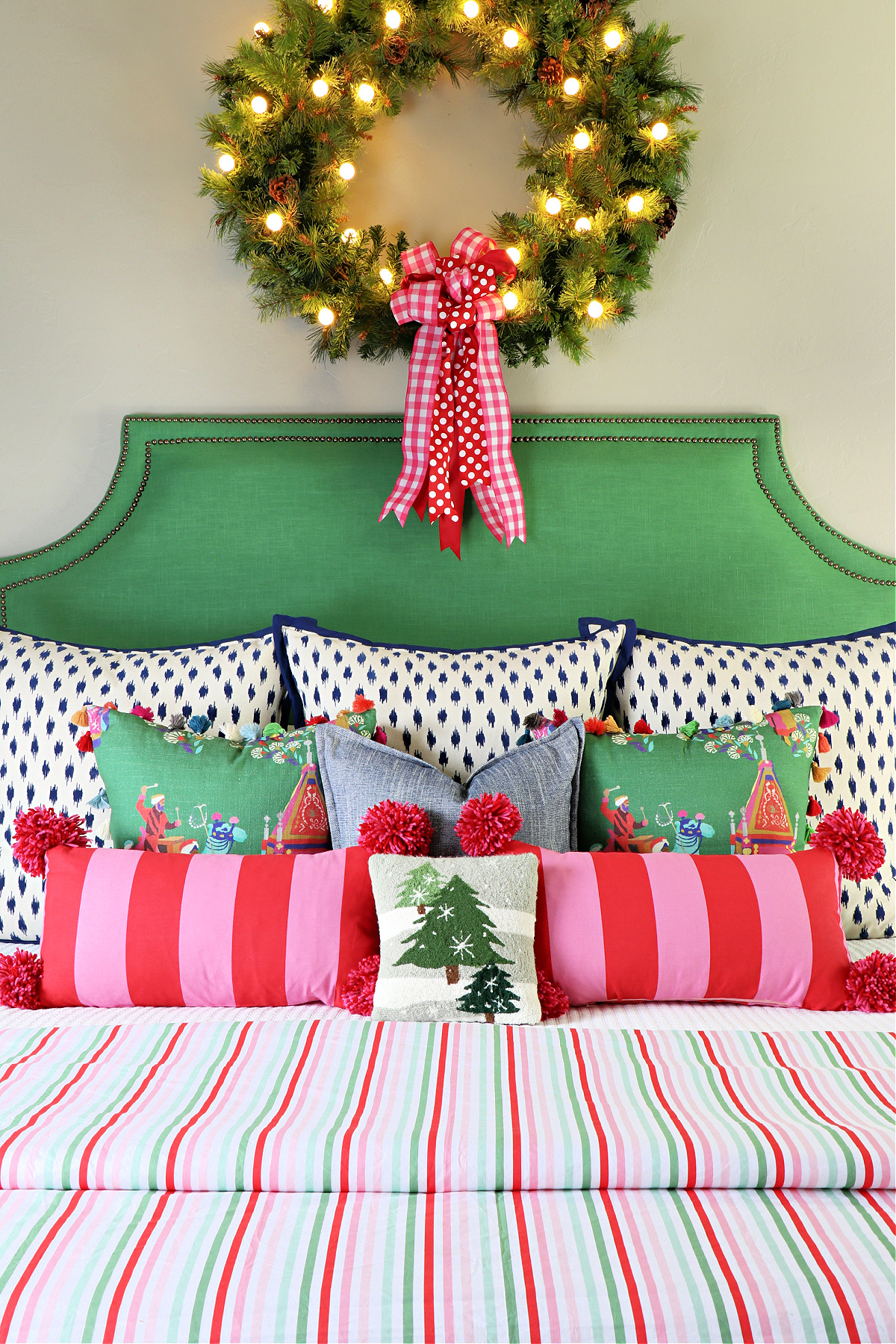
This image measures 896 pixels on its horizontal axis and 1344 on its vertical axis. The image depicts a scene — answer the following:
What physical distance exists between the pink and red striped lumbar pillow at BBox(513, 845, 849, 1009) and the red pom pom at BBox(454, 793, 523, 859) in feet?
0.22

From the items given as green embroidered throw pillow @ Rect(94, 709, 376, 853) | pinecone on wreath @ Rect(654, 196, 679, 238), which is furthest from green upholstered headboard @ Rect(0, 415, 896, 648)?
green embroidered throw pillow @ Rect(94, 709, 376, 853)

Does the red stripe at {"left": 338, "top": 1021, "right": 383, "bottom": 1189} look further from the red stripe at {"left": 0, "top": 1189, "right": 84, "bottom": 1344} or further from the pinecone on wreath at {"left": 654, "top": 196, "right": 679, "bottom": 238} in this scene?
the pinecone on wreath at {"left": 654, "top": 196, "right": 679, "bottom": 238}

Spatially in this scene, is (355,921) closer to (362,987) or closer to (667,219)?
(362,987)

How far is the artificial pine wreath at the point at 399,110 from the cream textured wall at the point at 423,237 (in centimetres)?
10

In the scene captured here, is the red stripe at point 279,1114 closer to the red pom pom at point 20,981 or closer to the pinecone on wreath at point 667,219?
the red pom pom at point 20,981

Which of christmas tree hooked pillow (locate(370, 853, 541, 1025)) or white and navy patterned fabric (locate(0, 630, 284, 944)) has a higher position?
white and navy patterned fabric (locate(0, 630, 284, 944))

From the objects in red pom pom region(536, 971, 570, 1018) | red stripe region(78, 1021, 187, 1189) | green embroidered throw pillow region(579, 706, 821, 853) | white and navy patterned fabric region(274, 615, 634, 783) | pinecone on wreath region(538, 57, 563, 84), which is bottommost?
red stripe region(78, 1021, 187, 1189)

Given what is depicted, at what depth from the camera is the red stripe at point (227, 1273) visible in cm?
72

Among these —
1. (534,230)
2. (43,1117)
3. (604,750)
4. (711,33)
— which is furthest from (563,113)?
(43,1117)

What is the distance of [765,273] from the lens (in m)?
1.99

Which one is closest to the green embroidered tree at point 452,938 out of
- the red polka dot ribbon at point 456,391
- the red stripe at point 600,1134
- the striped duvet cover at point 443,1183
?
the striped duvet cover at point 443,1183

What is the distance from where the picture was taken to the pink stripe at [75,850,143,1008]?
A: 51.6 inches

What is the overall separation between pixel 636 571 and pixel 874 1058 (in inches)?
43.6

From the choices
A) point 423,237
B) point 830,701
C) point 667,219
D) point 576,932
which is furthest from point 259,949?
point 667,219
